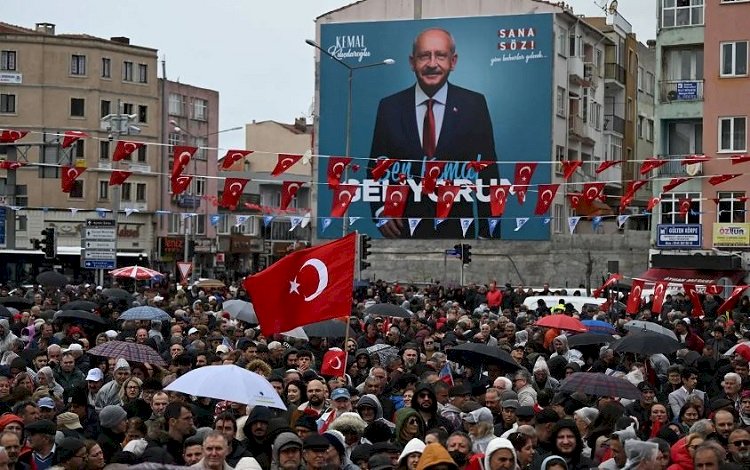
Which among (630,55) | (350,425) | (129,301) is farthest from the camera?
(630,55)

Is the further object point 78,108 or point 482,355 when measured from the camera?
point 78,108

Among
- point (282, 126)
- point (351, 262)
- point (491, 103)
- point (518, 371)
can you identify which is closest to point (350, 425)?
point (351, 262)

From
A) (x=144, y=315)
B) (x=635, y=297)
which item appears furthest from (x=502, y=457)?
(x=635, y=297)

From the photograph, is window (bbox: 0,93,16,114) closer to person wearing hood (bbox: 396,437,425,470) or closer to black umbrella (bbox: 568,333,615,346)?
black umbrella (bbox: 568,333,615,346)

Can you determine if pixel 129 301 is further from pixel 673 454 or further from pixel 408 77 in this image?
pixel 408 77

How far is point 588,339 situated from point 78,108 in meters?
59.5

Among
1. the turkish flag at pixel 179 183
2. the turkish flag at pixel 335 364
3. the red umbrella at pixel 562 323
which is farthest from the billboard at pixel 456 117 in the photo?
the turkish flag at pixel 335 364

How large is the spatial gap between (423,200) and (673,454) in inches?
2102

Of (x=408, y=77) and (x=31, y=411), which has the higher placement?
(x=408, y=77)

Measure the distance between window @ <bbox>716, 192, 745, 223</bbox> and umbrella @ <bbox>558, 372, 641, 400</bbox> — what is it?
1391 inches

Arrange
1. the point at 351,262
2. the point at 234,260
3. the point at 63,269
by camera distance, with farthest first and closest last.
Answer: the point at 234,260 → the point at 63,269 → the point at 351,262

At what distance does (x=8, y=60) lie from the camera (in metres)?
76.4

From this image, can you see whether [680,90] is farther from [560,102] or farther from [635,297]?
[635,297]

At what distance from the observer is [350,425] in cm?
1141
